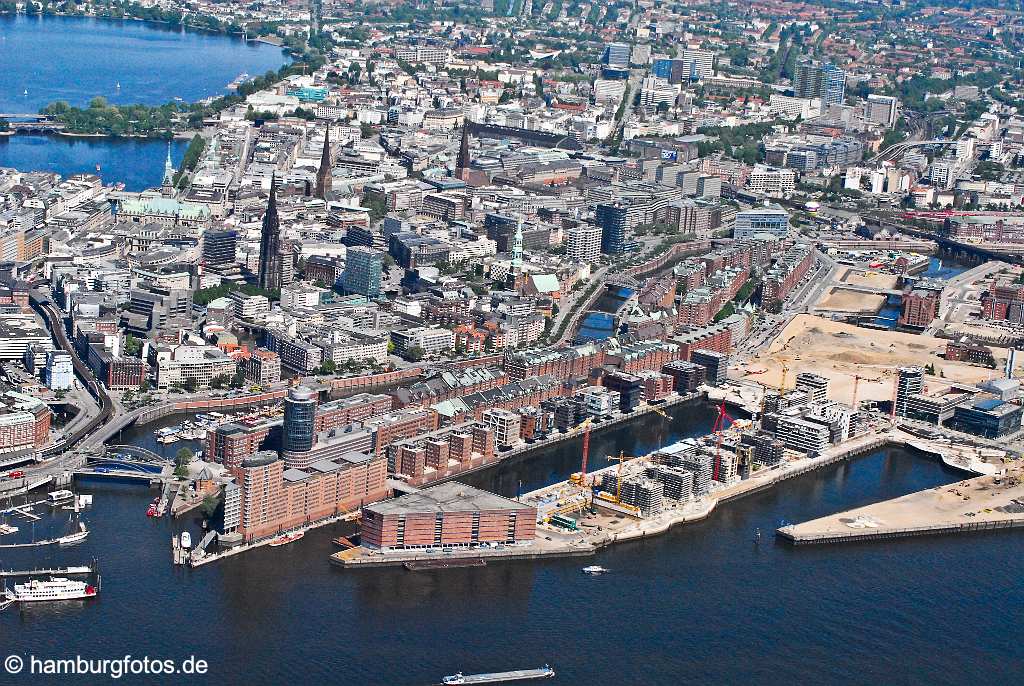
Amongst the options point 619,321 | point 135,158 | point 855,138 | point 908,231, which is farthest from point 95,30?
point 619,321

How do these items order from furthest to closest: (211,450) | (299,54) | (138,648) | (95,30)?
(95,30) < (299,54) < (211,450) < (138,648)

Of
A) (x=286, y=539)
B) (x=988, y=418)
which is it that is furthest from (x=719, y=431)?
(x=286, y=539)

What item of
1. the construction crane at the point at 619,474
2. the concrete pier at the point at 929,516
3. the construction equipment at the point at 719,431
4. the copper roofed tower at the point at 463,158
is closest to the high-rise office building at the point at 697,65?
the copper roofed tower at the point at 463,158

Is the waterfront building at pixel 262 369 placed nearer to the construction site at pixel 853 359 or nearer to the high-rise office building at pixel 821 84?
the construction site at pixel 853 359

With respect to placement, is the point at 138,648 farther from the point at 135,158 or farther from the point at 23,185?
the point at 135,158

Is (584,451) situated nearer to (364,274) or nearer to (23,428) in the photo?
(23,428)

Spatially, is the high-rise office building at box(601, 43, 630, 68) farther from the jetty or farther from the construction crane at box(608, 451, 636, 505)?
the jetty
